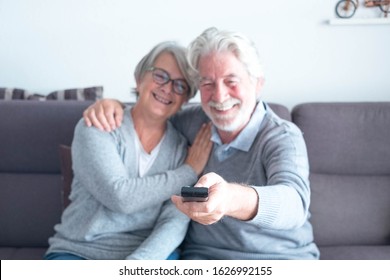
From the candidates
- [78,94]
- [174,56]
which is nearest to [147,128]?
[174,56]

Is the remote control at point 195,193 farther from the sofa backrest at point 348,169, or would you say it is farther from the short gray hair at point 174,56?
the sofa backrest at point 348,169

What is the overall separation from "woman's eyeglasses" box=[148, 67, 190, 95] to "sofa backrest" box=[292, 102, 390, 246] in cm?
53

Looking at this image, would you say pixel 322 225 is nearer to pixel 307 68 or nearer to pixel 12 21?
pixel 307 68

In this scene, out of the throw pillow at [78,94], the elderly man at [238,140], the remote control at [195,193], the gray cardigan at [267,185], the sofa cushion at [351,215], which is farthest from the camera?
the throw pillow at [78,94]

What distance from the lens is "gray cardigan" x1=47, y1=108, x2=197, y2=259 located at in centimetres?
134

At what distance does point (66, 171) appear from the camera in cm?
168

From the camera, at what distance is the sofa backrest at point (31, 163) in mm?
1760

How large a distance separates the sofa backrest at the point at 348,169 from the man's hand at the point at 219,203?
32.0 inches

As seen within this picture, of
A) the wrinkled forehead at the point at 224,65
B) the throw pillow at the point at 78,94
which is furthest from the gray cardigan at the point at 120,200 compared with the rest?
the throw pillow at the point at 78,94

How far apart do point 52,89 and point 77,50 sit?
222mm

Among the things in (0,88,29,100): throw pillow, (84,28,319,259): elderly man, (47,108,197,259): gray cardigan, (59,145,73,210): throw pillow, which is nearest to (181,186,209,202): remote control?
(84,28,319,259): elderly man

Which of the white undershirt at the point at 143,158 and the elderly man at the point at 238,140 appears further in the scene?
the white undershirt at the point at 143,158

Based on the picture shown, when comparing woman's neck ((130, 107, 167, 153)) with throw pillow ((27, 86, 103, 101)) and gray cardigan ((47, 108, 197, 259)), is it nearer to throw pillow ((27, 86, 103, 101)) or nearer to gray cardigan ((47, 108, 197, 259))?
gray cardigan ((47, 108, 197, 259))

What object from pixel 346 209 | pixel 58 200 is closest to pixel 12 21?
pixel 58 200
